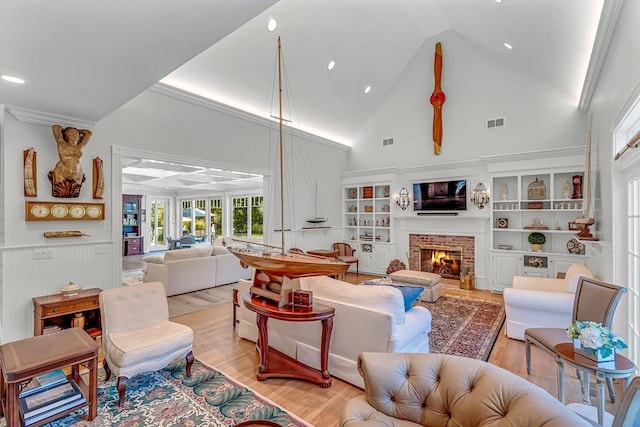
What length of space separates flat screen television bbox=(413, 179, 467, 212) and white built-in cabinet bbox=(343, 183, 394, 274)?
77 centimetres

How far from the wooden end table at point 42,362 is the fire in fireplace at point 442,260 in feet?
20.8

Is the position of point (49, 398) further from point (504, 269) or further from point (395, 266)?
point (504, 269)

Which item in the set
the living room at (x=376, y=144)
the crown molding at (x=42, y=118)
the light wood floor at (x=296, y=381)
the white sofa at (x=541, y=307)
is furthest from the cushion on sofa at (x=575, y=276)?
the crown molding at (x=42, y=118)

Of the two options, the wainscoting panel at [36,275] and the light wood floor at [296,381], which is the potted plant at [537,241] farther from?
the wainscoting panel at [36,275]

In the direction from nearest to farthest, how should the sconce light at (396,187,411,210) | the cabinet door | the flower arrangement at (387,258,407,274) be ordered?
the cabinet door, the flower arrangement at (387,258,407,274), the sconce light at (396,187,411,210)

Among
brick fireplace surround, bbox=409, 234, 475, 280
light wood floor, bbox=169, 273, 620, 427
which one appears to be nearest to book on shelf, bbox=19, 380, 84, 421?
light wood floor, bbox=169, 273, 620, 427

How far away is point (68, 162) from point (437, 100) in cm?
666

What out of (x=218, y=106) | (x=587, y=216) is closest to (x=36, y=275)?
(x=218, y=106)

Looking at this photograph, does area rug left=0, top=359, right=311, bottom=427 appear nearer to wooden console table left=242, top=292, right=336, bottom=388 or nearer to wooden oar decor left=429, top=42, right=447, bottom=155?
wooden console table left=242, top=292, right=336, bottom=388

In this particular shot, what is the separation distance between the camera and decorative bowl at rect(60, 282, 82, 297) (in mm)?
3414

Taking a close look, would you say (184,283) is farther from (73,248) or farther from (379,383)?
(379,383)

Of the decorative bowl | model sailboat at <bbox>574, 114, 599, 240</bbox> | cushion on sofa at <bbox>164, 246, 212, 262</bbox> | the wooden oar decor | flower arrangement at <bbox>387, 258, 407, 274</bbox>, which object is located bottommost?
flower arrangement at <bbox>387, 258, 407, 274</bbox>

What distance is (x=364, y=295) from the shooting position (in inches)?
107

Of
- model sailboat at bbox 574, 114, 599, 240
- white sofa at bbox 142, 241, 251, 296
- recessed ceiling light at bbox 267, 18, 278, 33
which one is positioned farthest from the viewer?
white sofa at bbox 142, 241, 251, 296
